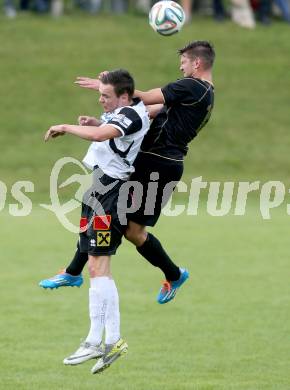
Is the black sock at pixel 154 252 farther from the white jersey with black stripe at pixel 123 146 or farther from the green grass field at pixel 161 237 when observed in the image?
the green grass field at pixel 161 237

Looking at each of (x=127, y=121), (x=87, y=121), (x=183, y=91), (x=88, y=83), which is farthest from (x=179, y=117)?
(x=88, y=83)

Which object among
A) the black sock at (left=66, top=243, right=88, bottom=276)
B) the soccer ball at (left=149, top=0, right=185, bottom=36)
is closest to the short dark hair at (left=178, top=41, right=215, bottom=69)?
the soccer ball at (left=149, top=0, right=185, bottom=36)

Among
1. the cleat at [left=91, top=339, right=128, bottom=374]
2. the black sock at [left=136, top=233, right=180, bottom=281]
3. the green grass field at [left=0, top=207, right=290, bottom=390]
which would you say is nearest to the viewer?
the cleat at [left=91, top=339, right=128, bottom=374]

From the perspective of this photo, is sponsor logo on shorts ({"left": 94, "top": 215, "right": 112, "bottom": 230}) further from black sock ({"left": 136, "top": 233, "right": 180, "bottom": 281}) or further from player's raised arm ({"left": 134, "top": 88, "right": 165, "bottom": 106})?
player's raised arm ({"left": 134, "top": 88, "right": 165, "bottom": 106})

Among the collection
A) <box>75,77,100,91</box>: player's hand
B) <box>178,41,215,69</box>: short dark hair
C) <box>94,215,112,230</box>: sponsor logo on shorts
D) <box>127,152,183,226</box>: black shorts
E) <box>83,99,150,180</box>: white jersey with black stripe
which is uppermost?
<box>178,41,215,69</box>: short dark hair

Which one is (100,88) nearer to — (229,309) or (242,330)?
(242,330)

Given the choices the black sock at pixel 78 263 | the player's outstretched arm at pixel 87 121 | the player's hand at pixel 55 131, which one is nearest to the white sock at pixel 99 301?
the black sock at pixel 78 263

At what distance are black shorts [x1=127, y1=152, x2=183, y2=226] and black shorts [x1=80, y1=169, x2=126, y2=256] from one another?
11.8 inches

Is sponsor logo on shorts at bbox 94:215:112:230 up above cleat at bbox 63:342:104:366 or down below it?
above

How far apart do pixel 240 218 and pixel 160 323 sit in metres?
8.44

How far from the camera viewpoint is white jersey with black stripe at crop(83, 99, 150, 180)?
9797mm

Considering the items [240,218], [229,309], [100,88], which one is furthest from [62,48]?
[100,88]

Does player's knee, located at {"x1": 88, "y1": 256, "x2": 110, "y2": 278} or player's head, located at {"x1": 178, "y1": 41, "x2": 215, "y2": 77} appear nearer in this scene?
player's knee, located at {"x1": 88, "y1": 256, "x2": 110, "y2": 278}

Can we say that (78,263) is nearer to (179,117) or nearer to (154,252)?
(154,252)
